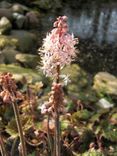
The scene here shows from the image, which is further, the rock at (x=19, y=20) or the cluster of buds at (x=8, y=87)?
the rock at (x=19, y=20)

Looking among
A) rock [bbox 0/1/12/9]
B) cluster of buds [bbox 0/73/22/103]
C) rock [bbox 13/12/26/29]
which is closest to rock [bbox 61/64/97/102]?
cluster of buds [bbox 0/73/22/103]

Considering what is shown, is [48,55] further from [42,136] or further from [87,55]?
[87,55]

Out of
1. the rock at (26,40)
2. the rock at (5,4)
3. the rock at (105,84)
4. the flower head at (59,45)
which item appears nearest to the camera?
the flower head at (59,45)

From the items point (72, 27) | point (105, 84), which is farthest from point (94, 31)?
point (105, 84)

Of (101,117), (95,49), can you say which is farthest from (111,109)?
(95,49)

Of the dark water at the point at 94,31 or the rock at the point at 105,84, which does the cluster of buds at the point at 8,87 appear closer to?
the rock at the point at 105,84

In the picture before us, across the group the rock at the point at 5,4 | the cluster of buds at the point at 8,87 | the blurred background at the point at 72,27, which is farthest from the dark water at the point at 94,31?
the cluster of buds at the point at 8,87

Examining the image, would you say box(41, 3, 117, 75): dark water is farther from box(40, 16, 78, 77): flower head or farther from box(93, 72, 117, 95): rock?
box(40, 16, 78, 77): flower head

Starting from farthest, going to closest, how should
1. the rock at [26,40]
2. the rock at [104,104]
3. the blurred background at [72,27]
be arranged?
the rock at [26,40] < the blurred background at [72,27] < the rock at [104,104]

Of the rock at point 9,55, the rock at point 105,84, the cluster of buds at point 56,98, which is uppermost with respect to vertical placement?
the cluster of buds at point 56,98
